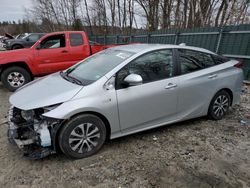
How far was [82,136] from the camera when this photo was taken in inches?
106

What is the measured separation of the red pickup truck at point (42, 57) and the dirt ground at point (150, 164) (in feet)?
10.1

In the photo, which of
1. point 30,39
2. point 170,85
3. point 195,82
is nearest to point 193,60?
point 195,82

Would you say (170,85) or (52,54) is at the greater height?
(170,85)

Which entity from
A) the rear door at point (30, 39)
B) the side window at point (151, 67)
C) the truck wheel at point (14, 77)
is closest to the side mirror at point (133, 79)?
the side window at point (151, 67)

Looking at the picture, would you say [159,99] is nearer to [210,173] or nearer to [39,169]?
[210,173]

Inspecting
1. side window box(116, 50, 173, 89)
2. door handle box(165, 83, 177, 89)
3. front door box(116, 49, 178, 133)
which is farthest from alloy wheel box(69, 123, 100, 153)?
door handle box(165, 83, 177, 89)

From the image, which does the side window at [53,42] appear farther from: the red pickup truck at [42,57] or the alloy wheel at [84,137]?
the alloy wheel at [84,137]

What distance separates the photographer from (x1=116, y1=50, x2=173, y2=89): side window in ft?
9.63

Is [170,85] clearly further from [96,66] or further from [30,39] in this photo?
[30,39]

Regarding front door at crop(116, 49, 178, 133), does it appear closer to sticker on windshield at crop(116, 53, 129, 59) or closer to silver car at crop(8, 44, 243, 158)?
silver car at crop(8, 44, 243, 158)

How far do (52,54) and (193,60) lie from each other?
4.63m

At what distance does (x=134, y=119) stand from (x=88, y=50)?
4643mm

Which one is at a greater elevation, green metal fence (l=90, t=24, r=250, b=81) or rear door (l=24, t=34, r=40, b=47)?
green metal fence (l=90, t=24, r=250, b=81)

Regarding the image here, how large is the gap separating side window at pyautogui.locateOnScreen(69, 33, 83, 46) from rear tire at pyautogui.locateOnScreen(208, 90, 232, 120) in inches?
191
